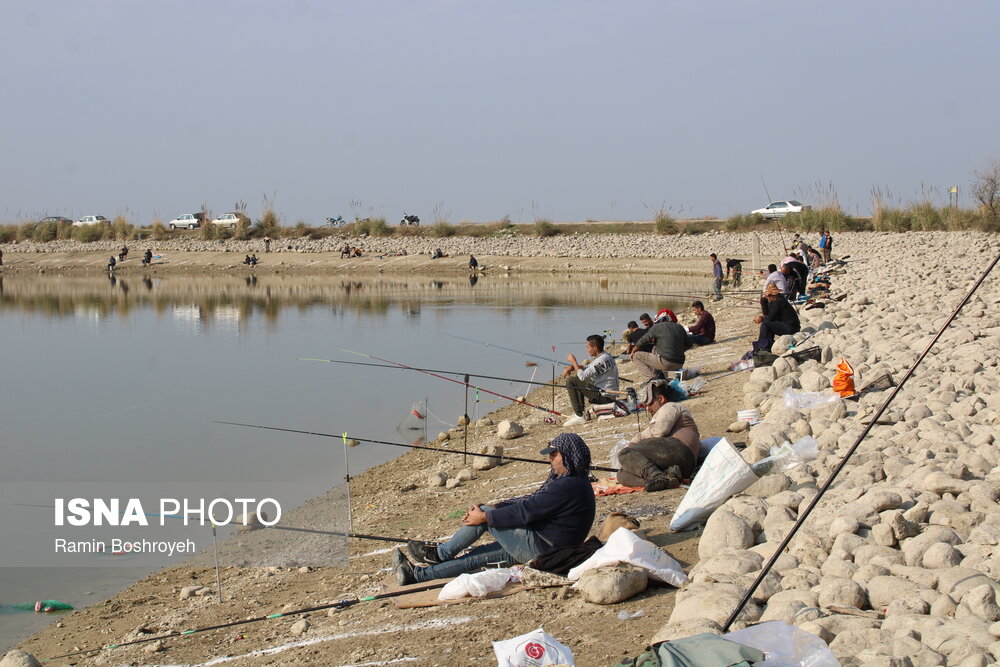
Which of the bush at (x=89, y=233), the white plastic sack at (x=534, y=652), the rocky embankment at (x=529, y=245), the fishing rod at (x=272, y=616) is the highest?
the bush at (x=89, y=233)

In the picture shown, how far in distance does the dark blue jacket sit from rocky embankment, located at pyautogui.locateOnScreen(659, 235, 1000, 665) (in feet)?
2.19

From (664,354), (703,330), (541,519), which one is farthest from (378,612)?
(703,330)

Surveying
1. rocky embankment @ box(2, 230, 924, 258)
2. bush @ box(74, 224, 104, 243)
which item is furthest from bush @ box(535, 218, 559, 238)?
bush @ box(74, 224, 104, 243)

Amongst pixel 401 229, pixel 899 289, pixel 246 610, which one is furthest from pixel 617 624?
pixel 401 229

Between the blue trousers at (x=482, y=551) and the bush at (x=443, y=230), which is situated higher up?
the bush at (x=443, y=230)

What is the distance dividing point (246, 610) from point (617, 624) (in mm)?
2570

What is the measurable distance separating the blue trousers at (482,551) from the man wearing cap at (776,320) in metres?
7.03

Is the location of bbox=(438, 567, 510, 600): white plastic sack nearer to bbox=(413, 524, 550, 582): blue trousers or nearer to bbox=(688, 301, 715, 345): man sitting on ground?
bbox=(413, 524, 550, 582): blue trousers

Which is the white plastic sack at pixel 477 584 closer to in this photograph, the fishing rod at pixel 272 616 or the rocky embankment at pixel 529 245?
the fishing rod at pixel 272 616

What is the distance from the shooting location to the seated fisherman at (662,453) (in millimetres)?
6699

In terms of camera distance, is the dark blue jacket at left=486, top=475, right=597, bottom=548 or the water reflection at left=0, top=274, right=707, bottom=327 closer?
the dark blue jacket at left=486, top=475, right=597, bottom=548

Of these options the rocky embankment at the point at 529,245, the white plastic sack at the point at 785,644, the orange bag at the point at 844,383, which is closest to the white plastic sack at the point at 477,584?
the white plastic sack at the point at 785,644

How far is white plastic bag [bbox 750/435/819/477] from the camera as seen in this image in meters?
6.11

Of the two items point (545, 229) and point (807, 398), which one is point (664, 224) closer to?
point (545, 229)
